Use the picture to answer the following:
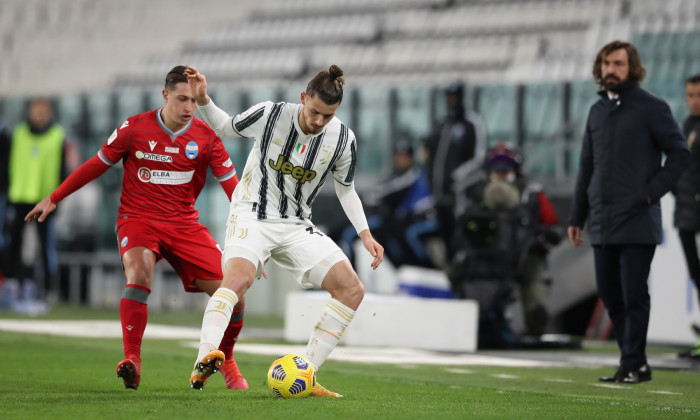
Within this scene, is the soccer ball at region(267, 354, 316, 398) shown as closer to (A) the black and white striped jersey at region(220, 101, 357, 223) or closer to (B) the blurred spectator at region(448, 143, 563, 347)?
(A) the black and white striped jersey at region(220, 101, 357, 223)

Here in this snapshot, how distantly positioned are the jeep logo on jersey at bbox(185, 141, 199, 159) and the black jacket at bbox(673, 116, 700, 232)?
13.7ft

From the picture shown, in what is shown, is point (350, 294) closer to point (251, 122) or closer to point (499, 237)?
point (251, 122)

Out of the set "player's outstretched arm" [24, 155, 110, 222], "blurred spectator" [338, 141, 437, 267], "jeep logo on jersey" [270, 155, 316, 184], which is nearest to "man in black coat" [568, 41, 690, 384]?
"jeep logo on jersey" [270, 155, 316, 184]

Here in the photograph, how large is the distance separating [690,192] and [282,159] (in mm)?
4382

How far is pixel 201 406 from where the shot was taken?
17.7 feet

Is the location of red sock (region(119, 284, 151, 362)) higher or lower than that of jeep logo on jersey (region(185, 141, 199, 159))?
lower

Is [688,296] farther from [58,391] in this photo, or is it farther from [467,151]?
[58,391]

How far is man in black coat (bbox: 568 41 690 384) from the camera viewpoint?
24.3 feet

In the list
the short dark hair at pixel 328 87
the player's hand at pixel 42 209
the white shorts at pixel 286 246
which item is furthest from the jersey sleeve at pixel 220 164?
the short dark hair at pixel 328 87

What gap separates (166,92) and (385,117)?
1013 cm

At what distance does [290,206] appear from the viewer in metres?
6.10

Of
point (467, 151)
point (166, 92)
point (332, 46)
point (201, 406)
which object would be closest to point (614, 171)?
point (166, 92)

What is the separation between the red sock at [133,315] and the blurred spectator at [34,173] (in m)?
8.74

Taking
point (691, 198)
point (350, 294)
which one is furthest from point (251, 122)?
point (691, 198)
